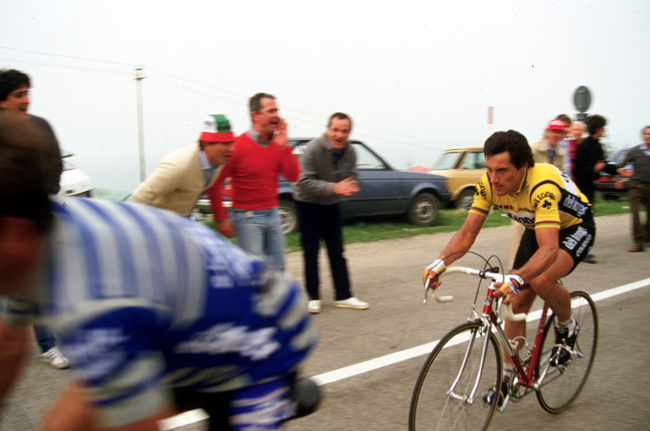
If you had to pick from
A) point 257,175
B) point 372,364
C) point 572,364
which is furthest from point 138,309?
point 257,175

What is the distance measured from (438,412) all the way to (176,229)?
2079 millimetres

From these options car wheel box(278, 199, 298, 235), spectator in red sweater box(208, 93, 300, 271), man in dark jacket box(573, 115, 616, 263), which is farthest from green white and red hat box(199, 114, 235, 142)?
man in dark jacket box(573, 115, 616, 263)

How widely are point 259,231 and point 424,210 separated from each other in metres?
6.61

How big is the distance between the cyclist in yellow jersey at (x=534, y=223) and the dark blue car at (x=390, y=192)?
6.60 metres

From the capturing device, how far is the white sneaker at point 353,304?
5926mm

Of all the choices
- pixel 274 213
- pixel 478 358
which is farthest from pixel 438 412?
pixel 274 213

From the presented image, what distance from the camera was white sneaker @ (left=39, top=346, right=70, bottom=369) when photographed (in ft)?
14.1

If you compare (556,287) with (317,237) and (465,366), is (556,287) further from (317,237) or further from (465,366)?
(317,237)

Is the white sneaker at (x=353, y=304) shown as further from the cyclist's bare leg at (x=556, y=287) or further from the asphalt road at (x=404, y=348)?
the cyclist's bare leg at (x=556, y=287)

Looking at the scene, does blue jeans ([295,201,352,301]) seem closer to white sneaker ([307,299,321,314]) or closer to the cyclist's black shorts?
white sneaker ([307,299,321,314])

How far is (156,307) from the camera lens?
121 cm

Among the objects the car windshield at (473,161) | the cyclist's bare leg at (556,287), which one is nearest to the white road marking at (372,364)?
the cyclist's bare leg at (556,287)

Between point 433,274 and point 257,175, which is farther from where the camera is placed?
point 257,175

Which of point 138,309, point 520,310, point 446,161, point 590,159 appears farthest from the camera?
point 446,161
